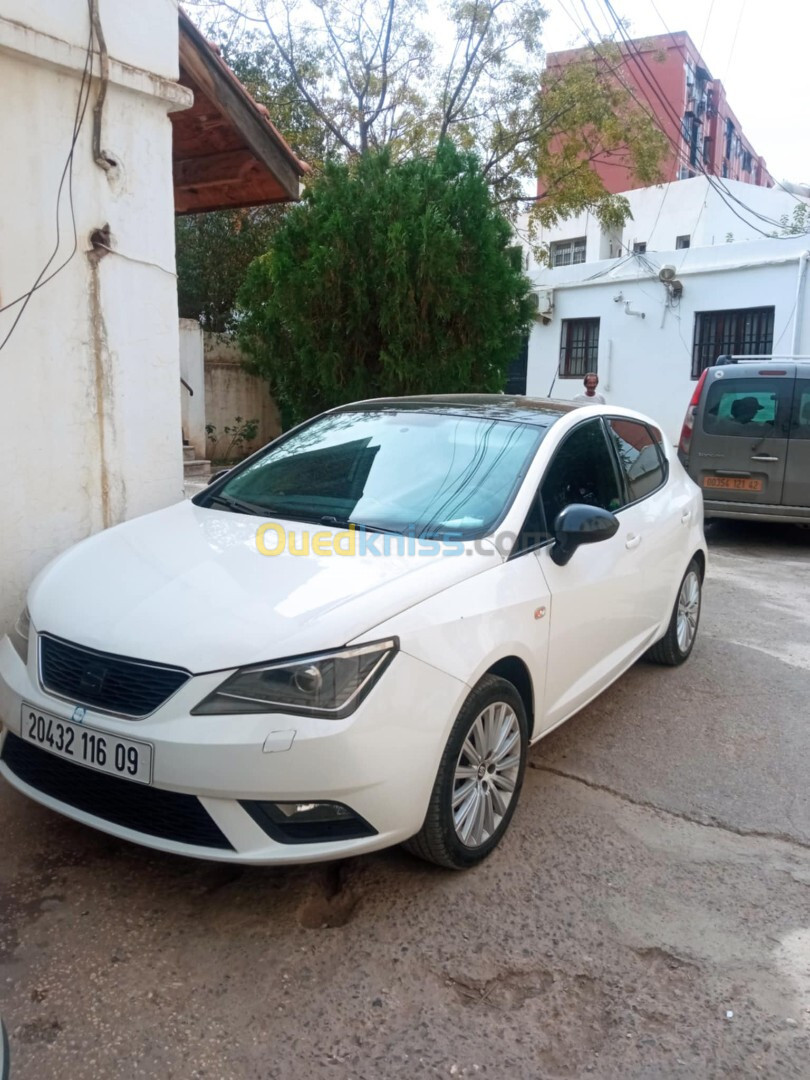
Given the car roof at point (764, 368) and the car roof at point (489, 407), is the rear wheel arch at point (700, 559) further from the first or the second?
the car roof at point (764, 368)

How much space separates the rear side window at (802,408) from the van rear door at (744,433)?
0.07m

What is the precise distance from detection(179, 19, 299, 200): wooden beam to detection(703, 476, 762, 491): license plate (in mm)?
5079

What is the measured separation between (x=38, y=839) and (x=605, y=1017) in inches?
79.3

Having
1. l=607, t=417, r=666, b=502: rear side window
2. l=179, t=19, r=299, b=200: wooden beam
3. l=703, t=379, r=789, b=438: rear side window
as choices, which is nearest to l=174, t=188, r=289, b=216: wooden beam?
l=179, t=19, r=299, b=200: wooden beam

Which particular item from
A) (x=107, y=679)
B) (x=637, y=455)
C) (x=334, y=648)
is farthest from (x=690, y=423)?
(x=107, y=679)

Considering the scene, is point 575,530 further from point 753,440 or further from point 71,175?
point 753,440

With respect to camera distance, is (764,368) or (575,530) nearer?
(575,530)

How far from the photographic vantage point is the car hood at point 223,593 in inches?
103

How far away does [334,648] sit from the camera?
8.44ft

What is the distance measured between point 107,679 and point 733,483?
25.1 ft

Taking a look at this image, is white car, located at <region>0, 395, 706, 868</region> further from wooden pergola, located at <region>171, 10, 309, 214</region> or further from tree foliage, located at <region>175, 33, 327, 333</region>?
tree foliage, located at <region>175, 33, 327, 333</region>

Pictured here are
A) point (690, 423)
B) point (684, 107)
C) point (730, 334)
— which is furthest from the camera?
point (684, 107)

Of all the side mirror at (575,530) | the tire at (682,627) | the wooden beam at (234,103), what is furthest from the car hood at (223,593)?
the wooden beam at (234,103)

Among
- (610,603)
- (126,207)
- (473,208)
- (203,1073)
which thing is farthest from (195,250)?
(203,1073)
